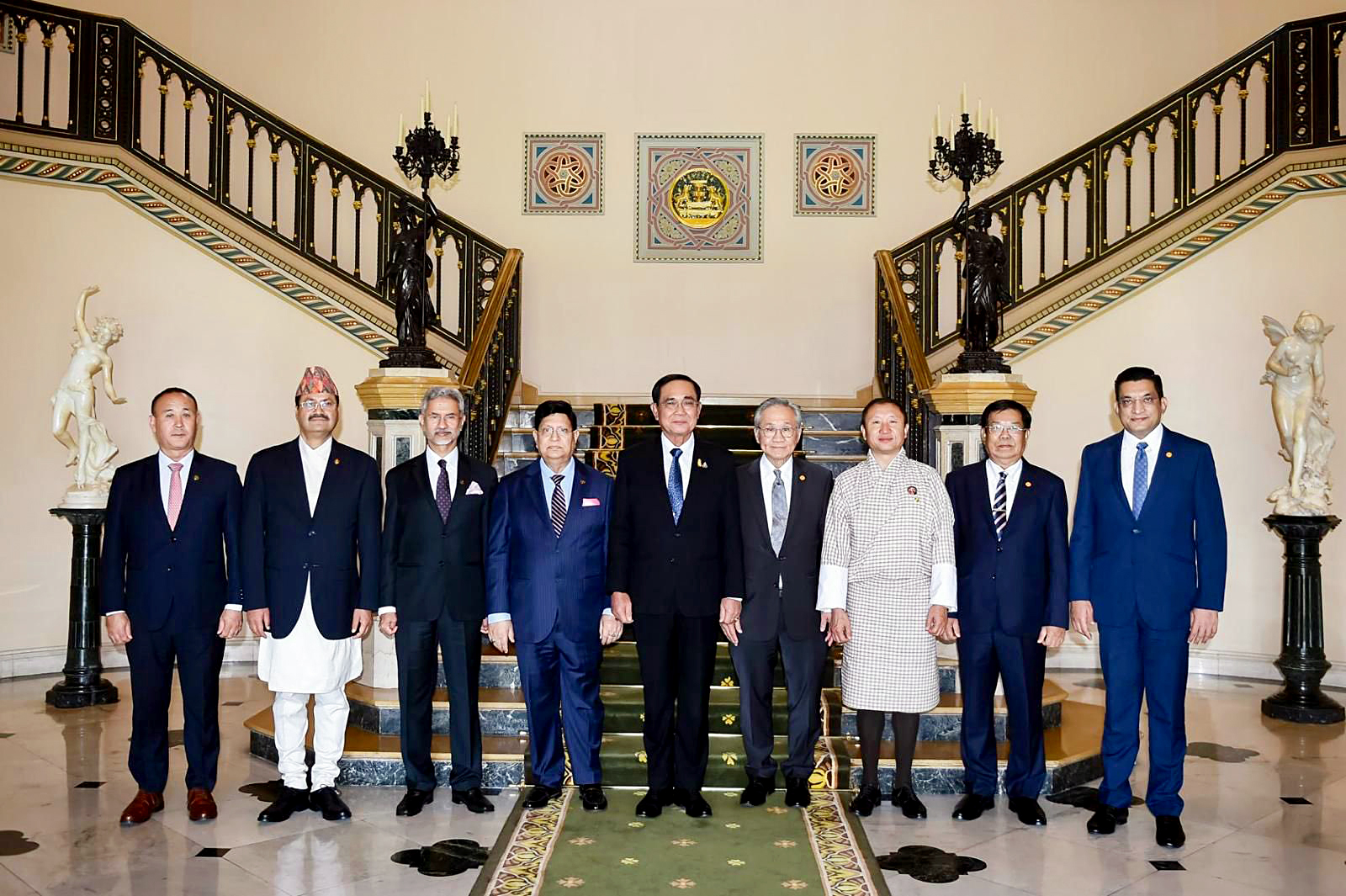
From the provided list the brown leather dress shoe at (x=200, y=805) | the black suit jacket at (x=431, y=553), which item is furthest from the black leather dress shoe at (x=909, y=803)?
the brown leather dress shoe at (x=200, y=805)

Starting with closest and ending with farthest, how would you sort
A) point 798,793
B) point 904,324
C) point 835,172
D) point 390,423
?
point 798,793, point 390,423, point 904,324, point 835,172

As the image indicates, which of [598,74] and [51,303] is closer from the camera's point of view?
[51,303]

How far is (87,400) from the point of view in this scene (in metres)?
6.27

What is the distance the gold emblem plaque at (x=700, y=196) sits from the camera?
8867mm

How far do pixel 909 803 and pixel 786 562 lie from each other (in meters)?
1.00

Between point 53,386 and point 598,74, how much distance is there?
457 cm

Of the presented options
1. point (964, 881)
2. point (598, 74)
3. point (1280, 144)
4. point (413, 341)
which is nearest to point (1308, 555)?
point (1280, 144)

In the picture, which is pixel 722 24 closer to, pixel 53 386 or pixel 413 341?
pixel 413 341

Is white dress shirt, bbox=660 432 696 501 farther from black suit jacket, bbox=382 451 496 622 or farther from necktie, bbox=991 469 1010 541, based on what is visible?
necktie, bbox=991 469 1010 541

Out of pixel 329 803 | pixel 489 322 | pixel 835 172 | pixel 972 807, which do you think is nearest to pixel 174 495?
pixel 329 803

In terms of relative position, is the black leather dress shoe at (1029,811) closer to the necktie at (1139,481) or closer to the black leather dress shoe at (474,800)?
the necktie at (1139,481)

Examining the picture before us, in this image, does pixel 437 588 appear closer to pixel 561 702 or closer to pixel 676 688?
pixel 561 702

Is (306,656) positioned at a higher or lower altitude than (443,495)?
lower

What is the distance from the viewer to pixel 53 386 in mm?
6762
